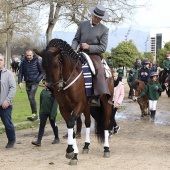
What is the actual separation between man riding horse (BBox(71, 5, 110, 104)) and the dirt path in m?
1.12

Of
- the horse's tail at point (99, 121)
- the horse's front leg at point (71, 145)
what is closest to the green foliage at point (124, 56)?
the horse's tail at point (99, 121)

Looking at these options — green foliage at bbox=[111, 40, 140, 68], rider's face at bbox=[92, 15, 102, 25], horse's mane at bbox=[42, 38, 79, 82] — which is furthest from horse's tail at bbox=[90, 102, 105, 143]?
green foliage at bbox=[111, 40, 140, 68]

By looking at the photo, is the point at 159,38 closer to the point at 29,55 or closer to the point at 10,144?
the point at 29,55

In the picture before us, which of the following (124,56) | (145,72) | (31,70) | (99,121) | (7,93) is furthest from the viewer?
(124,56)

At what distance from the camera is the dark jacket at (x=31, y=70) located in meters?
11.7

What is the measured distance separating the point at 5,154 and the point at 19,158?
47 centimetres

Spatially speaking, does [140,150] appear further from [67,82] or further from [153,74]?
[153,74]

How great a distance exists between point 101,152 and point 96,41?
2.12 metres

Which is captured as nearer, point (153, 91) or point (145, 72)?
point (153, 91)

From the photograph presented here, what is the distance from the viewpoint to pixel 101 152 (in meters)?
7.66

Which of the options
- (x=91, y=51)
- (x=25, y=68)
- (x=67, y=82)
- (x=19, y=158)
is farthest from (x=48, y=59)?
(x=25, y=68)

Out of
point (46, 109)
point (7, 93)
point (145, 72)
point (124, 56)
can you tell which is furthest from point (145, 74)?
point (124, 56)

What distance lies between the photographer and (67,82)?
6.54 m

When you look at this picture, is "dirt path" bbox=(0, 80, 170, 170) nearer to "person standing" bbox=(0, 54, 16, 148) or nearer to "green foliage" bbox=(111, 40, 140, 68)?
"person standing" bbox=(0, 54, 16, 148)
